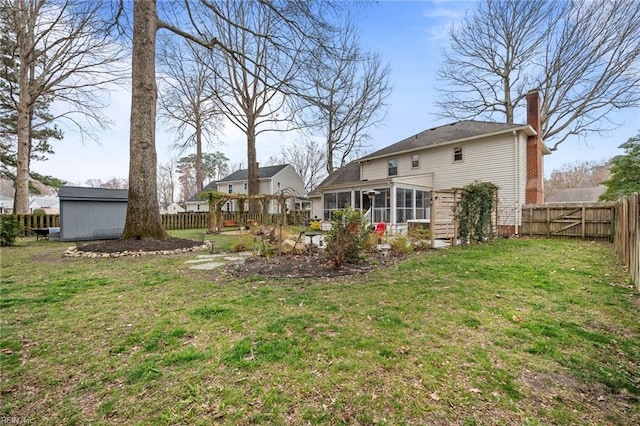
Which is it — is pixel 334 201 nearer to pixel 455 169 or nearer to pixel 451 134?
pixel 455 169

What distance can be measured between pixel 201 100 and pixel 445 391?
2481 cm

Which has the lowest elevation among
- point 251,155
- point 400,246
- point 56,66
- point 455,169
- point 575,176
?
point 400,246

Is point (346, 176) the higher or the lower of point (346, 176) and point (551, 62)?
the lower

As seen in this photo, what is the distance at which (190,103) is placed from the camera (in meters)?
22.8

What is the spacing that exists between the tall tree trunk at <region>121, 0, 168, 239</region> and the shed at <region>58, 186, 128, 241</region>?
15.8 ft

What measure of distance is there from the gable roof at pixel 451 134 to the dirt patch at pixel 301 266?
34.4 ft

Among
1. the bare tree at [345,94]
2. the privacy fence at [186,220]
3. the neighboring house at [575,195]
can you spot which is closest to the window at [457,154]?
the bare tree at [345,94]

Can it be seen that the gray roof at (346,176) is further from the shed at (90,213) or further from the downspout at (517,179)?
the shed at (90,213)

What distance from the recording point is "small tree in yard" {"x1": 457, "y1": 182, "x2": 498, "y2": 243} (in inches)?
378

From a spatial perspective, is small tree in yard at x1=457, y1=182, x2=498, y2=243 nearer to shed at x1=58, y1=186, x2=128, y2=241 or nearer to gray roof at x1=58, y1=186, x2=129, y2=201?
gray roof at x1=58, y1=186, x2=129, y2=201

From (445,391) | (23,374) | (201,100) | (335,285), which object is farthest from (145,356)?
(201,100)

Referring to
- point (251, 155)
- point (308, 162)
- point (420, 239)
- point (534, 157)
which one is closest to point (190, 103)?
point (251, 155)

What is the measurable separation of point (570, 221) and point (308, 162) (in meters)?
29.9

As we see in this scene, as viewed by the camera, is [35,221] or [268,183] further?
[268,183]
